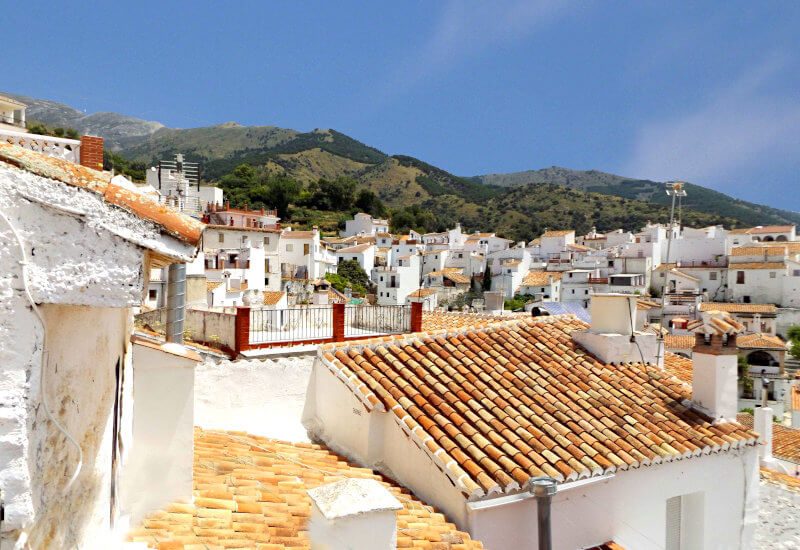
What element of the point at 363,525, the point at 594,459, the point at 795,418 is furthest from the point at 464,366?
the point at 795,418

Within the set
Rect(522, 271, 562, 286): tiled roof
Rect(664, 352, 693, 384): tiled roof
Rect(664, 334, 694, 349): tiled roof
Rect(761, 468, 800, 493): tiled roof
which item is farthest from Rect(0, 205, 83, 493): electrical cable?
Rect(522, 271, 562, 286): tiled roof

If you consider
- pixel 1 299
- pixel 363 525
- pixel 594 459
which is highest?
pixel 1 299

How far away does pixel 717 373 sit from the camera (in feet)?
26.1

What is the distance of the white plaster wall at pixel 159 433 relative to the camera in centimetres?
390

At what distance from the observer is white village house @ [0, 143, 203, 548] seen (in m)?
1.79

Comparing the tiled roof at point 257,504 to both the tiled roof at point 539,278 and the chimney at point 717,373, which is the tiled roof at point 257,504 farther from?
the tiled roof at point 539,278

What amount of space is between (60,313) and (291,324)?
8.16 metres

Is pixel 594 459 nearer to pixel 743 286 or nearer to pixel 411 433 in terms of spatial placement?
pixel 411 433

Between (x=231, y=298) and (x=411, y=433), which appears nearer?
(x=411, y=433)

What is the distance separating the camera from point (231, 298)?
3027 centimetres

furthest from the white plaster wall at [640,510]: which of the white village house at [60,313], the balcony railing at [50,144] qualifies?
the balcony railing at [50,144]

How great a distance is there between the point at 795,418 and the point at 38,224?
40.2 m

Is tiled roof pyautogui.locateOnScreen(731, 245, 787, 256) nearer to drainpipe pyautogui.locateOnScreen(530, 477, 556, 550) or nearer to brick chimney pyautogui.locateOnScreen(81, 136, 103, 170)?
drainpipe pyautogui.locateOnScreen(530, 477, 556, 550)

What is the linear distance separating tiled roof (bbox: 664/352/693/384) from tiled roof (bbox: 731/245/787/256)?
2484 inches
